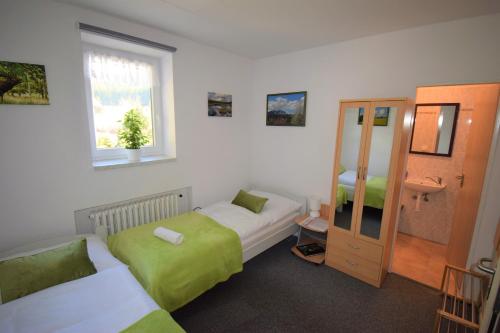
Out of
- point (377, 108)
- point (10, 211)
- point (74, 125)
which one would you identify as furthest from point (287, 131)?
point (10, 211)

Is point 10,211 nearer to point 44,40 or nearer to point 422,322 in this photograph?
point 44,40

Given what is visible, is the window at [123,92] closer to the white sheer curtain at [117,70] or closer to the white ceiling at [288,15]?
the white sheer curtain at [117,70]

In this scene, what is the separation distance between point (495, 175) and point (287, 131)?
213cm

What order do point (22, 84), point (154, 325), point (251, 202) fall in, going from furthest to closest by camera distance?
point (251, 202)
point (22, 84)
point (154, 325)

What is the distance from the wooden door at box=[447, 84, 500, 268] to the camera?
82.5 inches

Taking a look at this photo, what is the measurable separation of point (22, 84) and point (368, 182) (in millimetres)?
3126

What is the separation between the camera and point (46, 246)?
193 centimetres

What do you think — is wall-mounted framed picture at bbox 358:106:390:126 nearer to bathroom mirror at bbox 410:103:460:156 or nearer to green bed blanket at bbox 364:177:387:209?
green bed blanket at bbox 364:177:387:209

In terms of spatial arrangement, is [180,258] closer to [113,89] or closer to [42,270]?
[42,270]

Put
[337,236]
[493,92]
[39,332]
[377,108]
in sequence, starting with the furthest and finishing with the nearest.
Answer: [337,236] → [377,108] → [493,92] → [39,332]

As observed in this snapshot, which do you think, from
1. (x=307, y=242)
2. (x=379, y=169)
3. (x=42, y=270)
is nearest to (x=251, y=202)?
(x=307, y=242)

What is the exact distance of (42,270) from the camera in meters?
1.54

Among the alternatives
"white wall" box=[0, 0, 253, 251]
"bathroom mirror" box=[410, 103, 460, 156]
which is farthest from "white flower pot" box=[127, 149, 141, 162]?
"bathroom mirror" box=[410, 103, 460, 156]

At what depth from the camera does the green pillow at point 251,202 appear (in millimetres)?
2924
